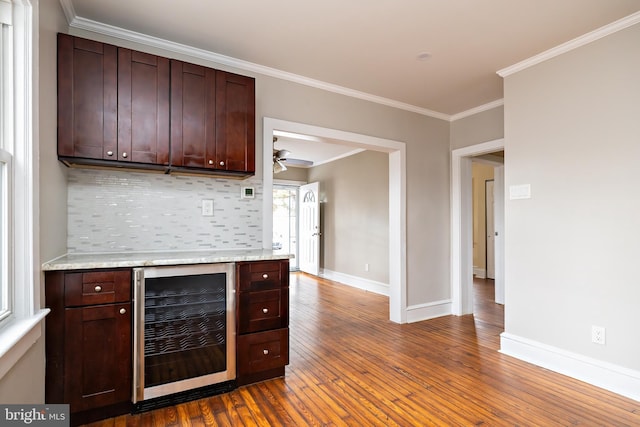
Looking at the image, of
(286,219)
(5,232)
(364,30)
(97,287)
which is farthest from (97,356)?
(286,219)

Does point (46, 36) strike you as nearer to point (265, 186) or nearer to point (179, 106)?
point (179, 106)

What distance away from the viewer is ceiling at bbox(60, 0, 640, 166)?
2217mm

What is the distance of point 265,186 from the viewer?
303 cm

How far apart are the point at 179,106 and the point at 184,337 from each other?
5.32 feet

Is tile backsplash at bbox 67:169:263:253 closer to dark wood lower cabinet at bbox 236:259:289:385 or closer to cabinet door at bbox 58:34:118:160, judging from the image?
cabinet door at bbox 58:34:118:160

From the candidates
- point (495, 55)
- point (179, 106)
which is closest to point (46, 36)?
point (179, 106)

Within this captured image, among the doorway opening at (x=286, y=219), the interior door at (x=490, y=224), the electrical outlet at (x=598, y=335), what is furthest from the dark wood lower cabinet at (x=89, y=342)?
the interior door at (x=490, y=224)

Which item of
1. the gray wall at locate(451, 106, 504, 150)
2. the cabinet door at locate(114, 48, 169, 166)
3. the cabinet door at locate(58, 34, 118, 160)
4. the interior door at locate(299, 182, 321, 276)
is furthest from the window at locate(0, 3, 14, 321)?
the interior door at locate(299, 182, 321, 276)

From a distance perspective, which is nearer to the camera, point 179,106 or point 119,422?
point 119,422

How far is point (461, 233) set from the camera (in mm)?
4285

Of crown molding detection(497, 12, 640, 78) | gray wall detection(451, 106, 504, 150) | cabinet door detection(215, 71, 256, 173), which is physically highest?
crown molding detection(497, 12, 640, 78)

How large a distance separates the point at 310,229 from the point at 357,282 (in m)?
1.79

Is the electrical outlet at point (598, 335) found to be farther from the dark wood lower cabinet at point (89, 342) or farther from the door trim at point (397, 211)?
the dark wood lower cabinet at point (89, 342)

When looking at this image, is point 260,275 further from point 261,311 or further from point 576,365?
point 576,365
